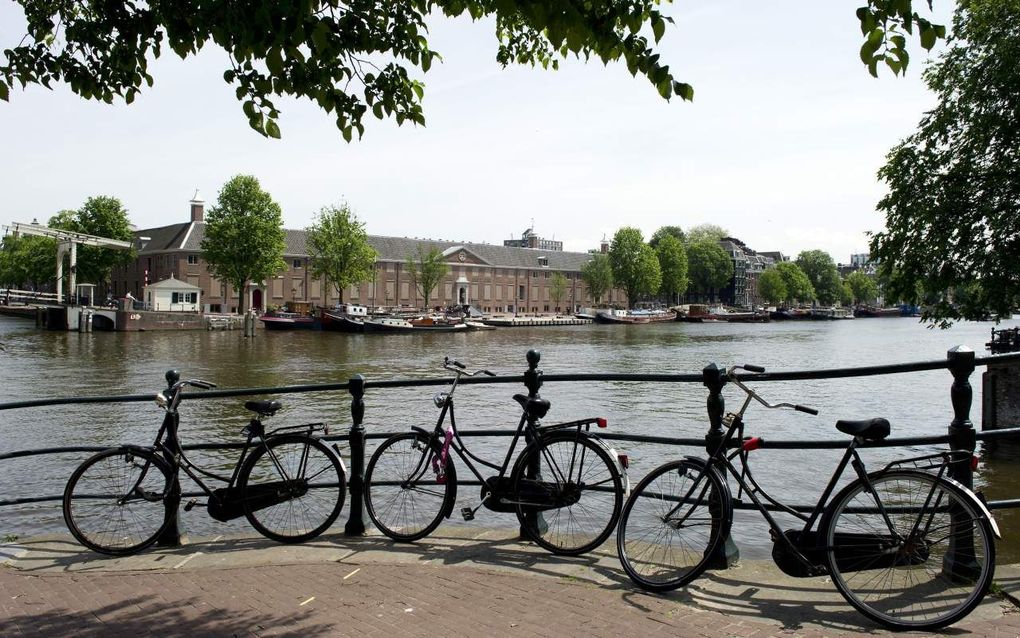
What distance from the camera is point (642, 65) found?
16.3 feet

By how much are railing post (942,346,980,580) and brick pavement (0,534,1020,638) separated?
0.20 metres

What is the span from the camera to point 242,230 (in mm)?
68688

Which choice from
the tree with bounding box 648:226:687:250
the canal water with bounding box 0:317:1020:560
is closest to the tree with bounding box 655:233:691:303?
the tree with bounding box 648:226:687:250

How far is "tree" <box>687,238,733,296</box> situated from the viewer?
5113 inches

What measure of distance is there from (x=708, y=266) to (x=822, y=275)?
40.0 m

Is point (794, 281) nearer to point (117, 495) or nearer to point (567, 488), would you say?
point (567, 488)

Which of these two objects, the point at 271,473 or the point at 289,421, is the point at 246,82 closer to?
the point at 271,473

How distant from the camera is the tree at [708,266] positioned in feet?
426

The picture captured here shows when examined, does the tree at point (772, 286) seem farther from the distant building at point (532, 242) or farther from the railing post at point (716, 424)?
the railing post at point (716, 424)

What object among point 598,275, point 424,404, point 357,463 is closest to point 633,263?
point 598,275

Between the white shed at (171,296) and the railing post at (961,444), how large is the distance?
7160 centimetres

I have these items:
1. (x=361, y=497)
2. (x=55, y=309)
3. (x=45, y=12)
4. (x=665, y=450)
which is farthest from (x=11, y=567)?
(x=55, y=309)

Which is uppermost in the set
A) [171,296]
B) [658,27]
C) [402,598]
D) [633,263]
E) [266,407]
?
[633,263]

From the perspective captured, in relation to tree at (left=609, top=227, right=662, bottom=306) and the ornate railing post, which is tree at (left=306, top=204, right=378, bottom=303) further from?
the ornate railing post
